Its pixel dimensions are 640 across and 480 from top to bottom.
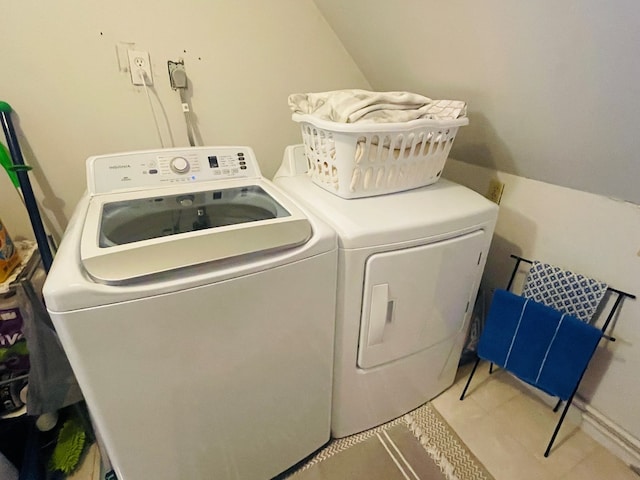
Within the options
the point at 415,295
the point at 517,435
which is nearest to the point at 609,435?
the point at 517,435

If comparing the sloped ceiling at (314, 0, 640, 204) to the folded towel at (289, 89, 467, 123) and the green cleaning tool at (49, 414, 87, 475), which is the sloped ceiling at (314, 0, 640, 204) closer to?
the folded towel at (289, 89, 467, 123)

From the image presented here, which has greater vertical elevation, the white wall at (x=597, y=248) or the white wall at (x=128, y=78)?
the white wall at (x=128, y=78)

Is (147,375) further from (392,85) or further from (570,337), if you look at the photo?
(392,85)

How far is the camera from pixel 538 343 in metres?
1.39

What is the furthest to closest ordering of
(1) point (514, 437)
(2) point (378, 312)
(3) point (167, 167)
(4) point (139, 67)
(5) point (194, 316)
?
1. (1) point (514, 437)
2. (4) point (139, 67)
3. (3) point (167, 167)
4. (2) point (378, 312)
5. (5) point (194, 316)

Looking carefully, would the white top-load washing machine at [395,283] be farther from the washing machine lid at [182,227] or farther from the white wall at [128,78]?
the white wall at [128,78]

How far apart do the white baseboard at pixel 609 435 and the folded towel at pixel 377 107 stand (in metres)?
1.40

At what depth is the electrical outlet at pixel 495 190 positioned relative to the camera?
5.40ft

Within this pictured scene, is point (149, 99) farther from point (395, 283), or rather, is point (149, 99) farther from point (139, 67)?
point (395, 283)

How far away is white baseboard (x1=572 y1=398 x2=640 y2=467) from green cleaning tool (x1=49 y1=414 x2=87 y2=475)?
212cm

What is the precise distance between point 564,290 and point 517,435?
680mm

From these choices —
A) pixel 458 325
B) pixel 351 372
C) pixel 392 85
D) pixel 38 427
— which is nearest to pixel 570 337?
pixel 458 325

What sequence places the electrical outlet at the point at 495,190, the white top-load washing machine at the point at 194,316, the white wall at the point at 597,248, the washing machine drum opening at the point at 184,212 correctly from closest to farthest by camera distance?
the white top-load washing machine at the point at 194,316 → the washing machine drum opening at the point at 184,212 → the white wall at the point at 597,248 → the electrical outlet at the point at 495,190

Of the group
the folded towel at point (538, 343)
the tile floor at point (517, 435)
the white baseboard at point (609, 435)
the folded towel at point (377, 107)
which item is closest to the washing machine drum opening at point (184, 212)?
the folded towel at point (377, 107)
